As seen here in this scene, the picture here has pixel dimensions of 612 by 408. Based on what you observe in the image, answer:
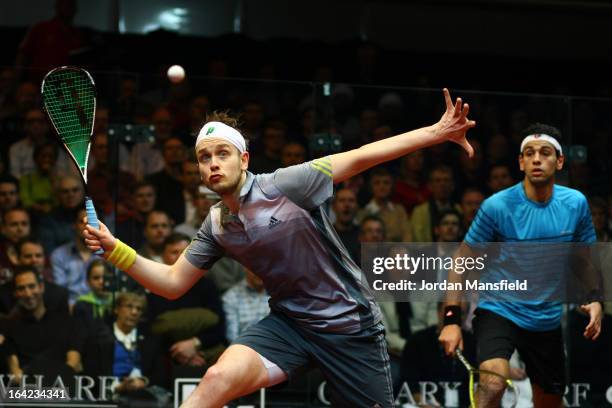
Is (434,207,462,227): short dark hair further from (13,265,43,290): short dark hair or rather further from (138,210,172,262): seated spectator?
(13,265,43,290): short dark hair

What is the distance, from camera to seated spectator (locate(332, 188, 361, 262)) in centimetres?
632

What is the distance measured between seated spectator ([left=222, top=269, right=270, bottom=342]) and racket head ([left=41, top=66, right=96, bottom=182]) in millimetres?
1754

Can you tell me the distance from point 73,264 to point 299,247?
220 centimetres

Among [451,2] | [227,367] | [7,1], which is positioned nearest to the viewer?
[227,367]

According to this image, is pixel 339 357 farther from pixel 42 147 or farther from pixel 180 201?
pixel 42 147

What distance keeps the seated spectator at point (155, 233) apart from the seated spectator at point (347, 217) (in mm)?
907

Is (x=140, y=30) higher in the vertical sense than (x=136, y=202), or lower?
higher

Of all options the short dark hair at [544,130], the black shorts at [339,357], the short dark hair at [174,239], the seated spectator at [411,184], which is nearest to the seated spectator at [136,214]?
the short dark hair at [174,239]

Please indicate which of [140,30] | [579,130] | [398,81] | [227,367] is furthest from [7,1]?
[227,367]

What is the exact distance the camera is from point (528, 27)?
9953 millimetres

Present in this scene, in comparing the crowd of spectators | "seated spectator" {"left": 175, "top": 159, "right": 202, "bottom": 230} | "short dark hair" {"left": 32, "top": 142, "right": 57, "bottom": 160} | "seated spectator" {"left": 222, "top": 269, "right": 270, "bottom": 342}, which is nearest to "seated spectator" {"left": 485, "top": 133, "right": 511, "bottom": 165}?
the crowd of spectators

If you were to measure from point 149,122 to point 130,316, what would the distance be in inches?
41.3

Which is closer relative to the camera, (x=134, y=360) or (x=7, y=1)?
(x=134, y=360)

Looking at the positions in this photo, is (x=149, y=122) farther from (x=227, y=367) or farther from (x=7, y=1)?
(x=7, y=1)
